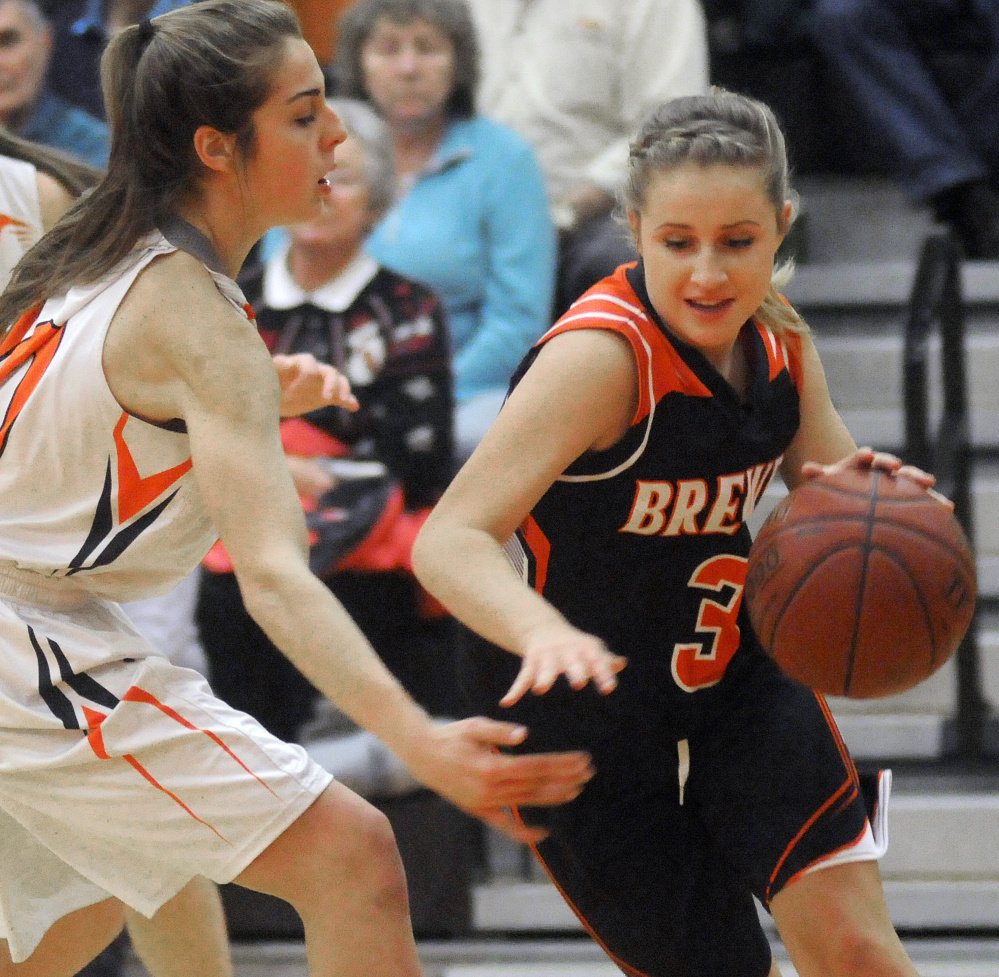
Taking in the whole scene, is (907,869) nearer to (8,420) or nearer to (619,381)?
(619,381)

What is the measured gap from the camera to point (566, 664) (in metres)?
1.99

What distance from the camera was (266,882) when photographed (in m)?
2.33

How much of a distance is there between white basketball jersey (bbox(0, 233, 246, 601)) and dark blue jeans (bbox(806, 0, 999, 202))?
12.6 ft

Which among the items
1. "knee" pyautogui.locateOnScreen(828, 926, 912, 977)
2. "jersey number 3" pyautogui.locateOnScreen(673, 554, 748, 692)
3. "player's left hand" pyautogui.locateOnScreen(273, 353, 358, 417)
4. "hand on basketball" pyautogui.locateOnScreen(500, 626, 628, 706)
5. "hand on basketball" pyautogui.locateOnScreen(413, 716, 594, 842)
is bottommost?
"knee" pyautogui.locateOnScreen(828, 926, 912, 977)

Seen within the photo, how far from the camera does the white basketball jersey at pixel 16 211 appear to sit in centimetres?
315

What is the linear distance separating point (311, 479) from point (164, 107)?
170 cm

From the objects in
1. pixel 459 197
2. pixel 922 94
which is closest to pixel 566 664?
pixel 459 197

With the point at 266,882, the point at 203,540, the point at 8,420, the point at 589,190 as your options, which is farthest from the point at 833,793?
the point at 589,190

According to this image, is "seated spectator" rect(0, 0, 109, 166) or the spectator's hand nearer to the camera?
the spectator's hand

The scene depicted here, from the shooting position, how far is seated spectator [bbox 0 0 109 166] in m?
4.53

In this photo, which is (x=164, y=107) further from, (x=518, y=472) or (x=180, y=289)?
(x=518, y=472)

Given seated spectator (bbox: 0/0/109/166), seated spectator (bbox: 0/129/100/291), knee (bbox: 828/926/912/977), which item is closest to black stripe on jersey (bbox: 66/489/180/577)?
seated spectator (bbox: 0/129/100/291)

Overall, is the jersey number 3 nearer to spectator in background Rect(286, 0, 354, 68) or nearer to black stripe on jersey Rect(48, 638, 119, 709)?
black stripe on jersey Rect(48, 638, 119, 709)

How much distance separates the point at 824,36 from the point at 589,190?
1.43 metres
